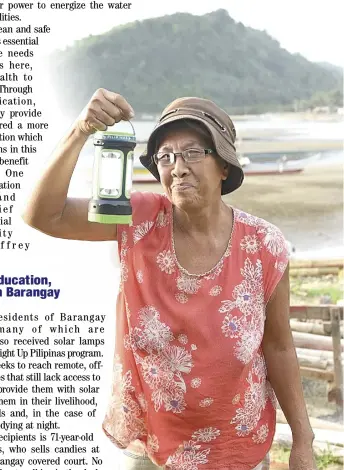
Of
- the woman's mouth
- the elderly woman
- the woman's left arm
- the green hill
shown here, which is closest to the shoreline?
the green hill

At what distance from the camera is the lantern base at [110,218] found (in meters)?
1.10

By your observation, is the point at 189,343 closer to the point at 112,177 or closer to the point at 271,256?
the point at 271,256

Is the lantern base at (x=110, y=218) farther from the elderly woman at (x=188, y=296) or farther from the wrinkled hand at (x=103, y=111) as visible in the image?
the wrinkled hand at (x=103, y=111)

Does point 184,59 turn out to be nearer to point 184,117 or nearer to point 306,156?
point 306,156

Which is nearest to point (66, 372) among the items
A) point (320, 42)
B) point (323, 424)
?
point (323, 424)

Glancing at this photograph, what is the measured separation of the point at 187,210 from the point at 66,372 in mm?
655

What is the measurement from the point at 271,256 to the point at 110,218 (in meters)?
0.28

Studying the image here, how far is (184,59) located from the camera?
8680 millimetres

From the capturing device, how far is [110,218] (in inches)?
43.4

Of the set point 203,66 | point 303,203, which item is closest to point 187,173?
point 303,203

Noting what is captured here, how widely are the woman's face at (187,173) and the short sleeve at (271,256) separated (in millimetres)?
128

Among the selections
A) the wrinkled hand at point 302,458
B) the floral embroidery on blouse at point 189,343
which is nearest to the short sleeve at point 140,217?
the floral embroidery on blouse at point 189,343

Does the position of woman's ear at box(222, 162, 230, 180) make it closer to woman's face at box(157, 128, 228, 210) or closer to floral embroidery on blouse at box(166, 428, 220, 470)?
woman's face at box(157, 128, 228, 210)

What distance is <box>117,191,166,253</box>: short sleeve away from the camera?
3.72 ft
